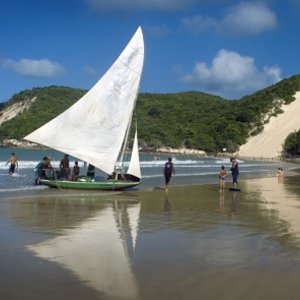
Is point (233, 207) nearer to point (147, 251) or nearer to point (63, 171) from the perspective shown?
point (147, 251)

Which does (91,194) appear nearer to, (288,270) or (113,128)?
(113,128)

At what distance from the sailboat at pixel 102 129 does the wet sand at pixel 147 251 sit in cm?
470

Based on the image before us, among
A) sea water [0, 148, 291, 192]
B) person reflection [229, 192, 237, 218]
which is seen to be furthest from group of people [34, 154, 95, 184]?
person reflection [229, 192, 237, 218]

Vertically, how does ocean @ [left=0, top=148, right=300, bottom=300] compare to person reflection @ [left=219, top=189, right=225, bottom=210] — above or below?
below

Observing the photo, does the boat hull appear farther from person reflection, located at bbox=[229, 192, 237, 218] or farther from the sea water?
person reflection, located at bbox=[229, 192, 237, 218]

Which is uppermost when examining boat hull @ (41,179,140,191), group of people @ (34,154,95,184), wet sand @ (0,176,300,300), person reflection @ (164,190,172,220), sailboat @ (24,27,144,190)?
sailboat @ (24,27,144,190)

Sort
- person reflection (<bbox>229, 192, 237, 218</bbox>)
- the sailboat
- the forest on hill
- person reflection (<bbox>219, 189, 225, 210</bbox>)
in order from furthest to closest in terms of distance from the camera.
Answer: the forest on hill < the sailboat < person reflection (<bbox>219, 189, 225, 210</bbox>) < person reflection (<bbox>229, 192, 237, 218</bbox>)

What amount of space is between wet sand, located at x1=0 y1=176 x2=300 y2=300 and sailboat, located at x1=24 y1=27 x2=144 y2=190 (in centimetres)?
470

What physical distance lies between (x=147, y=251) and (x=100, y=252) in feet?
2.74

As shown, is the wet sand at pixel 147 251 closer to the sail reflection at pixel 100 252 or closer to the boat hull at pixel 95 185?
the sail reflection at pixel 100 252

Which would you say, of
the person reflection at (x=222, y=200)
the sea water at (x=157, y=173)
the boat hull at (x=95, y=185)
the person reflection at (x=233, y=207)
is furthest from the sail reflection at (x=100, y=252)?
the sea water at (x=157, y=173)

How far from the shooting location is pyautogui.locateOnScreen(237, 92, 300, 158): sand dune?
129 metres

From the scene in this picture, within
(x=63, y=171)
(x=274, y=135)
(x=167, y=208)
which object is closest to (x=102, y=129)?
(x=63, y=171)

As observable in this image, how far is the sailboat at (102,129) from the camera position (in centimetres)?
2144
